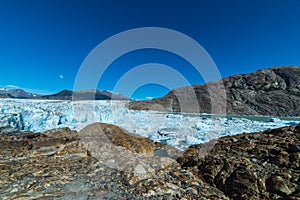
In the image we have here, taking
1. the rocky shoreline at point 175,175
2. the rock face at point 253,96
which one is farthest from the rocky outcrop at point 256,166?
the rock face at point 253,96

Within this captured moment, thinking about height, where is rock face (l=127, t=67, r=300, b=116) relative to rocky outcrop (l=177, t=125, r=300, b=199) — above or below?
above

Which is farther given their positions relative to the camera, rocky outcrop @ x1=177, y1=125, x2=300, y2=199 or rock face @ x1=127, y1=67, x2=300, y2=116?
rock face @ x1=127, y1=67, x2=300, y2=116

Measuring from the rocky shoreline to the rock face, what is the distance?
4194 centimetres

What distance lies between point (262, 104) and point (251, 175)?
59692 millimetres

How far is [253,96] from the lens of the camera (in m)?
54.4

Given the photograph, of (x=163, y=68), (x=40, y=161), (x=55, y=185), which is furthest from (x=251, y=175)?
A: (x=163, y=68)

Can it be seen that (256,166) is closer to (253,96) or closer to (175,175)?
(175,175)

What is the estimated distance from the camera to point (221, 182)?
2445 mm

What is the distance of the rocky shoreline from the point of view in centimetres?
216

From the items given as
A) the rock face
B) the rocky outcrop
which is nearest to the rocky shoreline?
the rocky outcrop

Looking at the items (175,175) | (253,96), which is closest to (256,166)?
(175,175)

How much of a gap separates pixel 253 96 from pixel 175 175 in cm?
6265

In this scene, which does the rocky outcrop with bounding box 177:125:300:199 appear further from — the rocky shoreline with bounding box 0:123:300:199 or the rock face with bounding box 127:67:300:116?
the rock face with bounding box 127:67:300:116

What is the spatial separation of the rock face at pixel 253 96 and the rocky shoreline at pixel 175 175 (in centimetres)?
4194
